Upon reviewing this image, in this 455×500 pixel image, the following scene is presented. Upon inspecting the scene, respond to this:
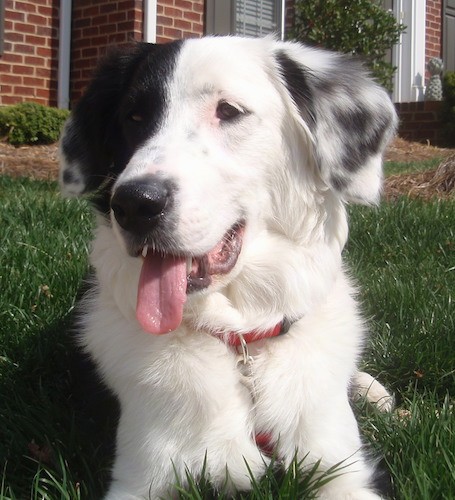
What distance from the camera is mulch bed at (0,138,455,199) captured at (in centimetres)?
690

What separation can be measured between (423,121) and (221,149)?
1246 centimetres

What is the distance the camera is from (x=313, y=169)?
245 cm

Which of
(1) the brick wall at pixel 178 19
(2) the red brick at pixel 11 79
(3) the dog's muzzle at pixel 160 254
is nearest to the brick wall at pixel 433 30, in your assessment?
(1) the brick wall at pixel 178 19

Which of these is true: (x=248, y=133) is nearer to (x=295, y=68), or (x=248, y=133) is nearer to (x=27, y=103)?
(x=295, y=68)

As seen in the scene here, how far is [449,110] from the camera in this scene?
13414 mm

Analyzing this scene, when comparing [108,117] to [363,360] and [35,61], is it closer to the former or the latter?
[363,360]

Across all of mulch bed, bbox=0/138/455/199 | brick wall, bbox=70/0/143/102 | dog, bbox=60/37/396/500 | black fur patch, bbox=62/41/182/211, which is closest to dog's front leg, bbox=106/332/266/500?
dog, bbox=60/37/396/500

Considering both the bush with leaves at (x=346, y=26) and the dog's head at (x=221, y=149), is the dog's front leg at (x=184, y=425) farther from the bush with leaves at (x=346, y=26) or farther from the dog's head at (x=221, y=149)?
the bush with leaves at (x=346, y=26)

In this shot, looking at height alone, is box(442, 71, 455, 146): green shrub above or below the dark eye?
above

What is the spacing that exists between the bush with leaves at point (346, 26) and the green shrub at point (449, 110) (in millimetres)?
2816

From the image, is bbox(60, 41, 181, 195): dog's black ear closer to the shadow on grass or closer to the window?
the shadow on grass

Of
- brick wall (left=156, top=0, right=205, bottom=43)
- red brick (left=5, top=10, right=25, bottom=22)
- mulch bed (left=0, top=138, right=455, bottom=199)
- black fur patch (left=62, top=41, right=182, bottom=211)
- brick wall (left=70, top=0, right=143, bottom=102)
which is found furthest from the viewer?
brick wall (left=156, top=0, right=205, bottom=43)

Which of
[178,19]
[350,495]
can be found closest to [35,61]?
[178,19]

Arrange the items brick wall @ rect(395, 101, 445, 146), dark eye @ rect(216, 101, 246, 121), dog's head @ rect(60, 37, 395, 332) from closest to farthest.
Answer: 1. dog's head @ rect(60, 37, 395, 332)
2. dark eye @ rect(216, 101, 246, 121)
3. brick wall @ rect(395, 101, 445, 146)
